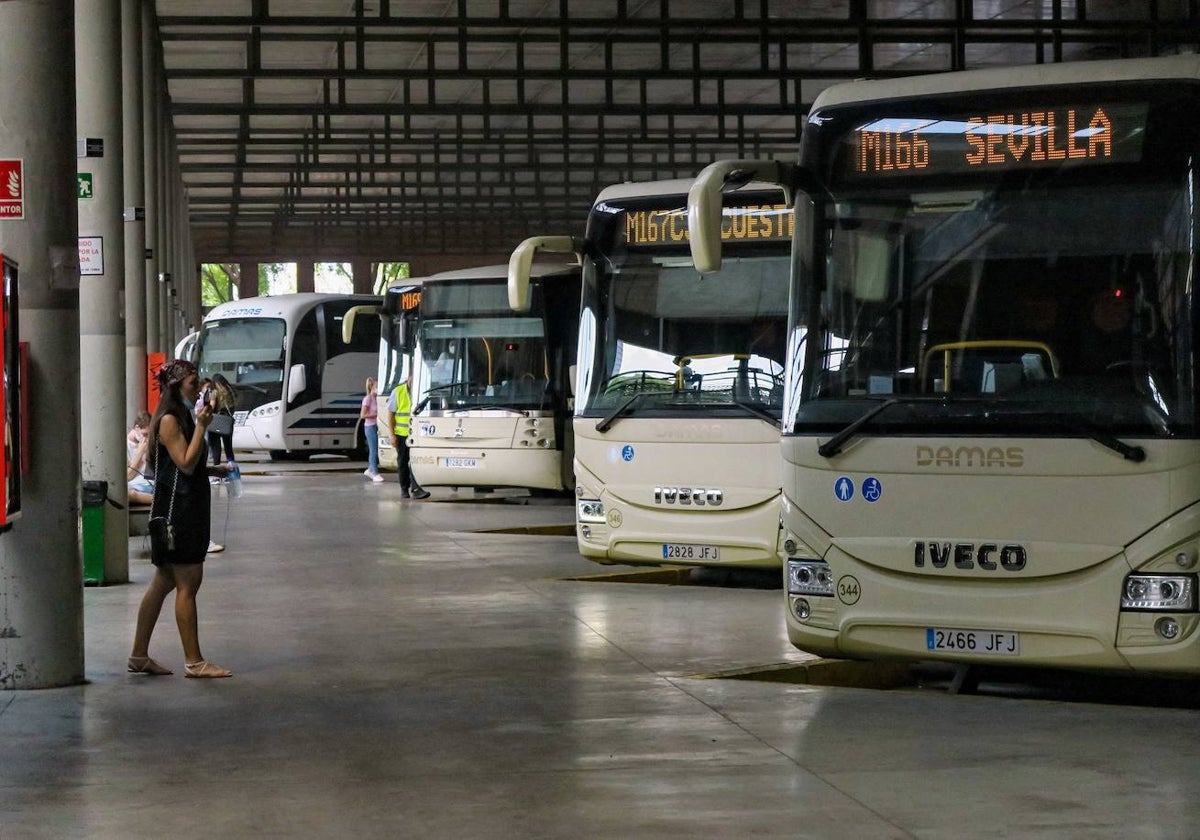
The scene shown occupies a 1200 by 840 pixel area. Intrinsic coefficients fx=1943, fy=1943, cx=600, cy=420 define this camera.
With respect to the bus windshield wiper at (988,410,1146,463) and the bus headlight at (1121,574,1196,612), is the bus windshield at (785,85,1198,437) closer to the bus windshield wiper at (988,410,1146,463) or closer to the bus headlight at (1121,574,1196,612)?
the bus windshield wiper at (988,410,1146,463)

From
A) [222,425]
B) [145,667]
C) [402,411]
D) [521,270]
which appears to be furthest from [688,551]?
[402,411]

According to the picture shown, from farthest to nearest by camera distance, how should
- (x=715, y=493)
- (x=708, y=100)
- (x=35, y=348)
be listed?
(x=708, y=100), (x=715, y=493), (x=35, y=348)

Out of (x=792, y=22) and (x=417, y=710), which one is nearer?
(x=417, y=710)

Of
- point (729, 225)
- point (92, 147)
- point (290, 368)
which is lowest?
point (290, 368)

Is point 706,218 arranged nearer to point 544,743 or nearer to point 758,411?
point 544,743

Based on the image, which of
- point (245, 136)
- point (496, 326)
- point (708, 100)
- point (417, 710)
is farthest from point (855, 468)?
point (245, 136)

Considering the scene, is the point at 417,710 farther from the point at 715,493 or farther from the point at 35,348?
the point at 715,493

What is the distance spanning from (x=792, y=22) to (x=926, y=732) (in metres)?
17.2

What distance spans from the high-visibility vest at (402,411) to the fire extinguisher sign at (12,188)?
1753cm

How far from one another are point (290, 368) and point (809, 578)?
97.1 ft

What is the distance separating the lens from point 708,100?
38.8 m

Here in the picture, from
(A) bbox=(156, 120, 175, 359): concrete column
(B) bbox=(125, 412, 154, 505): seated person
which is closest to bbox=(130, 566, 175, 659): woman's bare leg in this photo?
(B) bbox=(125, 412, 154, 505): seated person

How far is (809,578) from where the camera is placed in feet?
29.9

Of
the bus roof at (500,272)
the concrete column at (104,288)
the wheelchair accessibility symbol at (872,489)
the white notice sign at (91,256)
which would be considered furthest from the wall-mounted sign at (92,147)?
the wheelchair accessibility symbol at (872,489)
